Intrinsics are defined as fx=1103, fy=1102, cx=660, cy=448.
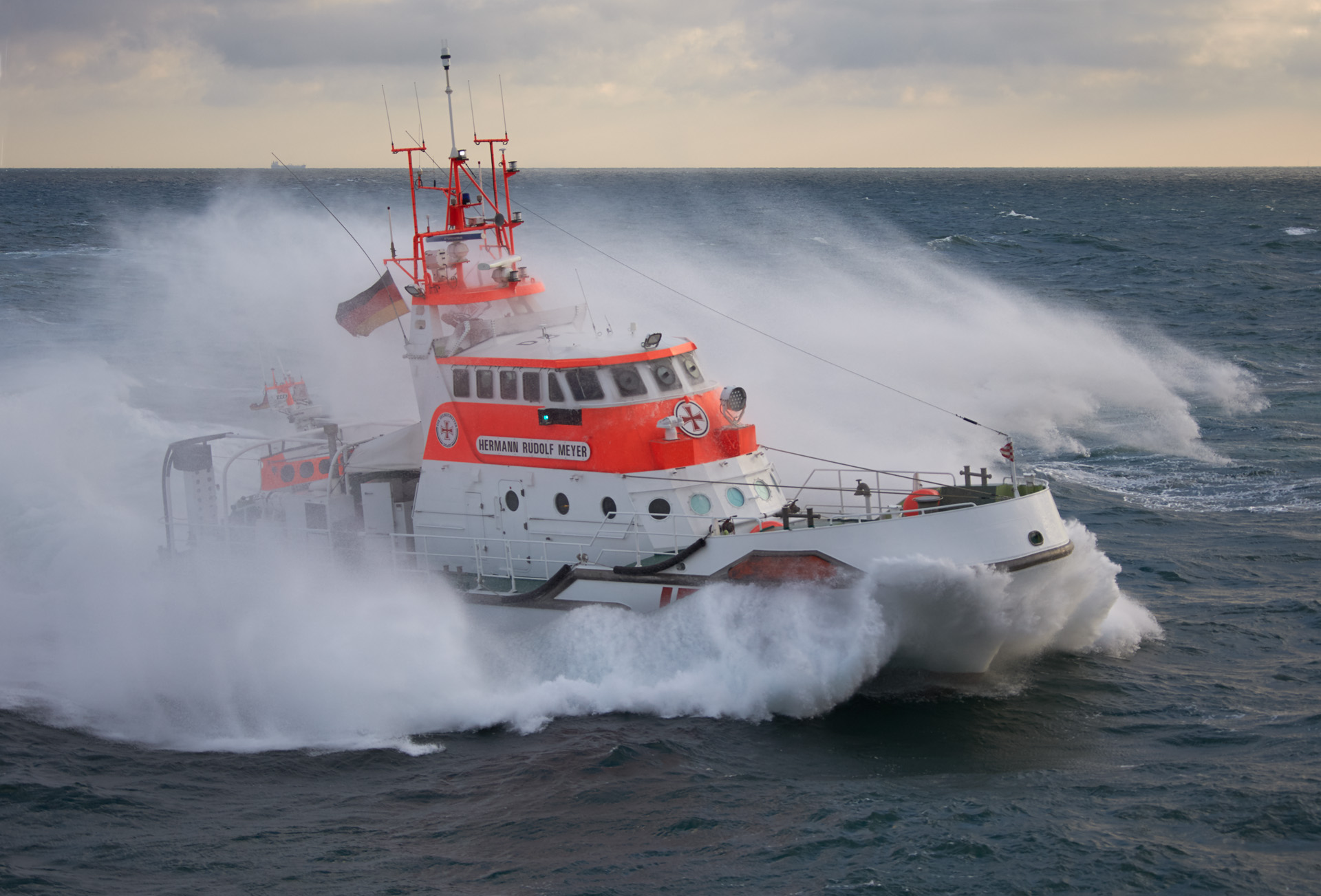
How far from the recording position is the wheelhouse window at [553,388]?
12.8 m

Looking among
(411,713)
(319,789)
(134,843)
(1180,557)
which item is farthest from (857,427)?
(134,843)

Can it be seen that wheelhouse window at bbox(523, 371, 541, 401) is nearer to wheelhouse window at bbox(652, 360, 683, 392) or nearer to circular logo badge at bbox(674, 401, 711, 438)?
wheelhouse window at bbox(652, 360, 683, 392)

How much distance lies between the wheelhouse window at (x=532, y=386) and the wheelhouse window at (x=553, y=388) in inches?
4.3

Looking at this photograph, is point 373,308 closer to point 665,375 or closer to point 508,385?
point 508,385

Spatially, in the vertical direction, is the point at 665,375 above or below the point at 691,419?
above

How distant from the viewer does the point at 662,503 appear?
1262 centimetres

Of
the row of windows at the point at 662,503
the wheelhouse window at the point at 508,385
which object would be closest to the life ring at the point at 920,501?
the row of windows at the point at 662,503

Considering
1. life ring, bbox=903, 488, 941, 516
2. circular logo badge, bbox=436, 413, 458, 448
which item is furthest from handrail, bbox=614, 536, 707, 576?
circular logo badge, bbox=436, 413, 458, 448

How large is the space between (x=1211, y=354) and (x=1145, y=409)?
694 cm

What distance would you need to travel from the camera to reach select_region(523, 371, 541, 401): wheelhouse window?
1289 centimetres

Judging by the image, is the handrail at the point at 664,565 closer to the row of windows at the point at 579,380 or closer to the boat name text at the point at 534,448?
the boat name text at the point at 534,448

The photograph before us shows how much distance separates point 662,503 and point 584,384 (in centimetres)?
164

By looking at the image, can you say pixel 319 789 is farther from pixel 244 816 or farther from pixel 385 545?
pixel 385 545

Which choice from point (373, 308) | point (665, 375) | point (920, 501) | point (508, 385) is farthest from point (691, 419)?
point (373, 308)
